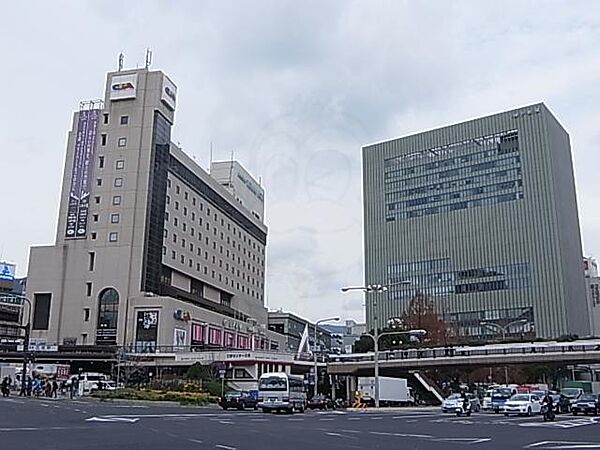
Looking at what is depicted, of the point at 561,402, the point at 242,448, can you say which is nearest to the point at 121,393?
the point at 561,402

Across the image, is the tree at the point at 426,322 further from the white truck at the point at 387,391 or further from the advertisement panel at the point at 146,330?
the advertisement panel at the point at 146,330

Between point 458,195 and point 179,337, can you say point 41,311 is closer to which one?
point 179,337

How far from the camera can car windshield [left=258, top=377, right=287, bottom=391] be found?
138 ft

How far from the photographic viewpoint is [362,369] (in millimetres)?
79625

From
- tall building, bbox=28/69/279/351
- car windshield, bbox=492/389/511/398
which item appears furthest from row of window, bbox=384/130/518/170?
car windshield, bbox=492/389/511/398

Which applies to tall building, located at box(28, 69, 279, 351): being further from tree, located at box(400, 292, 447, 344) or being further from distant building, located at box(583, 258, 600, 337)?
distant building, located at box(583, 258, 600, 337)

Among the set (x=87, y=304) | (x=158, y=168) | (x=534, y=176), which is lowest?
(x=87, y=304)

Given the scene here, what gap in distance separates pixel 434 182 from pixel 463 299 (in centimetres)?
2314

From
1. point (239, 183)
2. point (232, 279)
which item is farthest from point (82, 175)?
point (239, 183)

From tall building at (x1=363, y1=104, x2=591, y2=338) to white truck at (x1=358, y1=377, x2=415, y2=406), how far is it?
42.8 metres

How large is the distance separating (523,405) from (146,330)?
177 feet

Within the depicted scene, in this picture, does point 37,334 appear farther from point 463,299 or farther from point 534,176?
point 534,176

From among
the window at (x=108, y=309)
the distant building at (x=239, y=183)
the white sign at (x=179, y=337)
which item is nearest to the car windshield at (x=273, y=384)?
the white sign at (x=179, y=337)

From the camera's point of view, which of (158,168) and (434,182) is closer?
(158,168)
